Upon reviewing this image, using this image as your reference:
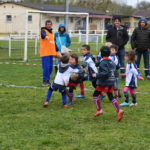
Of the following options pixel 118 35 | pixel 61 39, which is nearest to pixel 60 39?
pixel 61 39

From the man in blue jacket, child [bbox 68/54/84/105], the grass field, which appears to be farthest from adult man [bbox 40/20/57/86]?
child [bbox 68/54/84/105]

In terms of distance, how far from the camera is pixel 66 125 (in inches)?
274

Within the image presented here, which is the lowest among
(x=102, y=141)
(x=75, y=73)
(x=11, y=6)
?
(x=102, y=141)

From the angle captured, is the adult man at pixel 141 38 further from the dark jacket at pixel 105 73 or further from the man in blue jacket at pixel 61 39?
the dark jacket at pixel 105 73

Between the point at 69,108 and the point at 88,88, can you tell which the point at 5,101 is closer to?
the point at 69,108

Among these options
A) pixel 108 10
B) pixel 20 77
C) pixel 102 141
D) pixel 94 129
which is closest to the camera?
pixel 102 141

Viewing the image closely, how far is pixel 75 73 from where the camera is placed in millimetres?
8562

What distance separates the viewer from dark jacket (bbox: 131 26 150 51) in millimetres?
13227

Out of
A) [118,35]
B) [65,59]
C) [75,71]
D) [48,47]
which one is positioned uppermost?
[118,35]

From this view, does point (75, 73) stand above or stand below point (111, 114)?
above

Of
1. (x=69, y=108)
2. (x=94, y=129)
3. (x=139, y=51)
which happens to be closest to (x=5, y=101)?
(x=69, y=108)

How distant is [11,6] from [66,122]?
181 ft

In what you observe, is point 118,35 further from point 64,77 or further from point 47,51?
point 64,77

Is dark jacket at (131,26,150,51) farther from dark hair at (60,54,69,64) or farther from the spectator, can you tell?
dark hair at (60,54,69,64)
